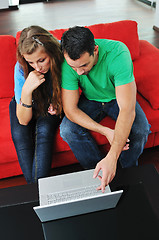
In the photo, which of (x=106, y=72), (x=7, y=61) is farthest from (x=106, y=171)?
(x=7, y=61)

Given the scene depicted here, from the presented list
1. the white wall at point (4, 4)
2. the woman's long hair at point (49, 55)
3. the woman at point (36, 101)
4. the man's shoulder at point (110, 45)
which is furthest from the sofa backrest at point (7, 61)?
the white wall at point (4, 4)

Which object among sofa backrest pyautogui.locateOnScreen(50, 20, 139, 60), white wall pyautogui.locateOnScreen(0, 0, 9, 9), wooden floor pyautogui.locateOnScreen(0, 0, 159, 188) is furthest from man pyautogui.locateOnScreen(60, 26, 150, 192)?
white wall pyautogui.locateOnScreen(0, 0, 9, 9)

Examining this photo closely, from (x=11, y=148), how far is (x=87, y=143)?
17.7 inches

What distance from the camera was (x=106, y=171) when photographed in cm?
111

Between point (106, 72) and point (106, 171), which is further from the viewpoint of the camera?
point (106, 72)

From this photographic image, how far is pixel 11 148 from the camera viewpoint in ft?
4.98

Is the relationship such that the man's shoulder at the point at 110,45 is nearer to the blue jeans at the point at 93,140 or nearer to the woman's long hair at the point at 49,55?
the woman's long hair at the point at 49,55

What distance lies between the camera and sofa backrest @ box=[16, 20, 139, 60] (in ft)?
6.05

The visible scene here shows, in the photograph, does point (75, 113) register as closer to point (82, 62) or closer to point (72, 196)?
point (82, 62)

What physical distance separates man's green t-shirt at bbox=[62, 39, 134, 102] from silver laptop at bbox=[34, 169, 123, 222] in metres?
0.52

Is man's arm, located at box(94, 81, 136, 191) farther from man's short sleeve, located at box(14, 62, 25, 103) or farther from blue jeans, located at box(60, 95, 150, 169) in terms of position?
man's short sleeve, located at box(14, 62, 25, 103)

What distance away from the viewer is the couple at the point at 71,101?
4.22ft

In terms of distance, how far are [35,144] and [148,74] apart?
35.5 inches

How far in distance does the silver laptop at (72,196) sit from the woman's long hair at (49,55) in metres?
0.52
